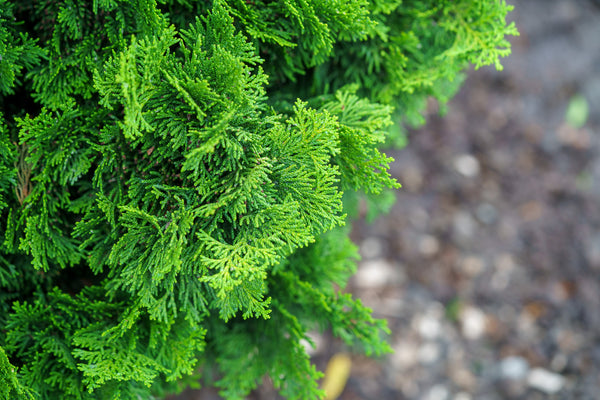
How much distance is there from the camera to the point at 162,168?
1.48 m

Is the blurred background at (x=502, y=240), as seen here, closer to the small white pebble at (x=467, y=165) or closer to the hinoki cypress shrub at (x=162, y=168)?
the small white pebble at (x=467, y=165)

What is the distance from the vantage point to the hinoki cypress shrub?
1366 millimetres

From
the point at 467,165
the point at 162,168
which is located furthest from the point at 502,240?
the point at 162,168

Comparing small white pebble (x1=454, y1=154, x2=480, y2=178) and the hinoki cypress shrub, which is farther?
small white pebble (x1=454, y1=154, x2=480, y2=178)

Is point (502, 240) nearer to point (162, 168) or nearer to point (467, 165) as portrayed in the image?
point (467, 165)

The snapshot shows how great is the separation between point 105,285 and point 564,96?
408cm

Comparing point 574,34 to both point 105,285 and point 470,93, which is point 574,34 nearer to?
point 470,93

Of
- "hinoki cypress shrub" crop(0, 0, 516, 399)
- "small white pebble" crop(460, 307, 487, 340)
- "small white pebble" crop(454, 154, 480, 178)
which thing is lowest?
"hinoki cypress shrub" crop(0, 0, 516, 399)

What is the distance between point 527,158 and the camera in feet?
12.3

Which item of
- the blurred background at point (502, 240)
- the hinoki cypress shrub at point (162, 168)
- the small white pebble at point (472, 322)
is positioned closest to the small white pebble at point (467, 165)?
the blurred background at point (502, 240)

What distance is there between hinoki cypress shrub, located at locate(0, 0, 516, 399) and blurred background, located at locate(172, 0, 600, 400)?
1.54m

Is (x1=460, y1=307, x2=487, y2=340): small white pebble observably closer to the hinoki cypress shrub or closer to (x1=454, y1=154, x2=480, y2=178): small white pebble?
(x1=454, y1=154, x2=480, y2=178): small white pebble

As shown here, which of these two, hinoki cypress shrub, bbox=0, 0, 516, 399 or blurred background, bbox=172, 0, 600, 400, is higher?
blurred background, bbox=172, 0, 600, 400

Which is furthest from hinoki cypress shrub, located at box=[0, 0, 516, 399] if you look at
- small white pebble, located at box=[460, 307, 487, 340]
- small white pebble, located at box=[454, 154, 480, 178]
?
small white pebble, located at box=[454, 154, 480, 178]
